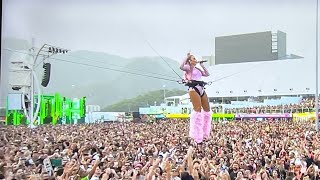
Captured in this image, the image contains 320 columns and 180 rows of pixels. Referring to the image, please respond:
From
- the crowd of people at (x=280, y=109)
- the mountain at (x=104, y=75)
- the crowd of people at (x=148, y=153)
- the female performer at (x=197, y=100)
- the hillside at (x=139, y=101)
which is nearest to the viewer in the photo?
the crowd of people at (x=148, y=153)

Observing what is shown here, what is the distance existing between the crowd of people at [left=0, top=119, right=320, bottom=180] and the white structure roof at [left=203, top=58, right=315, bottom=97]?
404mm

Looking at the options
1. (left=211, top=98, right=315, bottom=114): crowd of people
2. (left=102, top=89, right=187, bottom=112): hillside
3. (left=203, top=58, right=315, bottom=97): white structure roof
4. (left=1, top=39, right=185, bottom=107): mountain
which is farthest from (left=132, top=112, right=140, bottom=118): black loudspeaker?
(left=211, top=98, right=315, bottom=114): crowd of people

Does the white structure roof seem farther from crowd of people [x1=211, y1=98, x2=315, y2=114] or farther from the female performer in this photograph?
crowd of people [x1=211, y1=98, x2=315, y2=114]

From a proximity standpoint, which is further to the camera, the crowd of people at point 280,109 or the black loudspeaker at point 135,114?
the crowd of people at point 280,109

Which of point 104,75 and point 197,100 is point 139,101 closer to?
point 104,75

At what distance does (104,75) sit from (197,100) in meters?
0.84

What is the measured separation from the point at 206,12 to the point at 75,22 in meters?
0.91

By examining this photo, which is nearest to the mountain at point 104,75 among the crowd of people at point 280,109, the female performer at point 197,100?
the female performer at point 197,100

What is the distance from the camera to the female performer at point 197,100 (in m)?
3.91

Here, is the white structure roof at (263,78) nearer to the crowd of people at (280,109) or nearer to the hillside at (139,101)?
the crowd of people at (280,109)

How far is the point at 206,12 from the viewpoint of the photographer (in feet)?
11.6

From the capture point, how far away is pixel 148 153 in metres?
4.19

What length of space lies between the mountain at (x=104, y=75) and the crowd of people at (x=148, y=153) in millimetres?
391

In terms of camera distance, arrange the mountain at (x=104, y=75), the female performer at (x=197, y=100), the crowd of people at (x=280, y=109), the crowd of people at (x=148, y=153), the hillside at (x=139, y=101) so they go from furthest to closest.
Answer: the crowd of people at (x=280, y=109)
the female performer at (x=197, y=100)
the hillside at (x=139, y=101)
the mountain at (x=104, y=75)
the crowd of people at (x=148, y=153)
